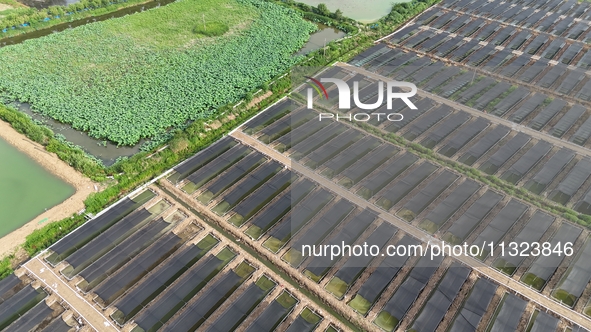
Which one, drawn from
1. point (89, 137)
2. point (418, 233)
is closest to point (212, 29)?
point (89, 137)

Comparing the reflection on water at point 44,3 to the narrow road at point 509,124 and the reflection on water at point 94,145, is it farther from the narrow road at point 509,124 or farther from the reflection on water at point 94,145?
the narrow road at point 509,124

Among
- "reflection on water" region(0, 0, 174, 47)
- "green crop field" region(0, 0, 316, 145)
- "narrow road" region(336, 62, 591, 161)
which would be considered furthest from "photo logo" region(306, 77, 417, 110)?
"reflection on water" region(0, 0, 174, 47)

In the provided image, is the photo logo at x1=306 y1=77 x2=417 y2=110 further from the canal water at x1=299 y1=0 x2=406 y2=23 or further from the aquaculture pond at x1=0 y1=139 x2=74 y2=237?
the aquaculture pond at x1=0 y1=139 x2=74 y2=237

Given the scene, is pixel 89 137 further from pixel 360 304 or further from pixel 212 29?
pixel 360 304

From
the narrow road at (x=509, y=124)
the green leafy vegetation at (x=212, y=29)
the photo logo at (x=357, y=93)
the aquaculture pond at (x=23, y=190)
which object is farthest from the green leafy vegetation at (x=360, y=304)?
the green leafy vegetation at (x=212, y=29)

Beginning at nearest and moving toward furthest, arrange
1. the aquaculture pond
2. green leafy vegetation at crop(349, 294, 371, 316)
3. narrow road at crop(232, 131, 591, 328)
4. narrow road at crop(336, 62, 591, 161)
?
narrow road at crop(232, 131, 591, 328) → green leafy vegetation at crop(349, 294, 371, 316) → the aquaculture pond → narrow road at crop(336, 62, 591, 161)

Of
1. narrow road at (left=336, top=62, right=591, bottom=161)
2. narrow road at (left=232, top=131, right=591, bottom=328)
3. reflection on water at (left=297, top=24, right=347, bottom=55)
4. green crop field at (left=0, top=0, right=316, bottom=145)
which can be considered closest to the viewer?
narrow road at (left=232, top=131, right=591, bottom=328)

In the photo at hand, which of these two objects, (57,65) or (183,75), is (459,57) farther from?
(57,65)
